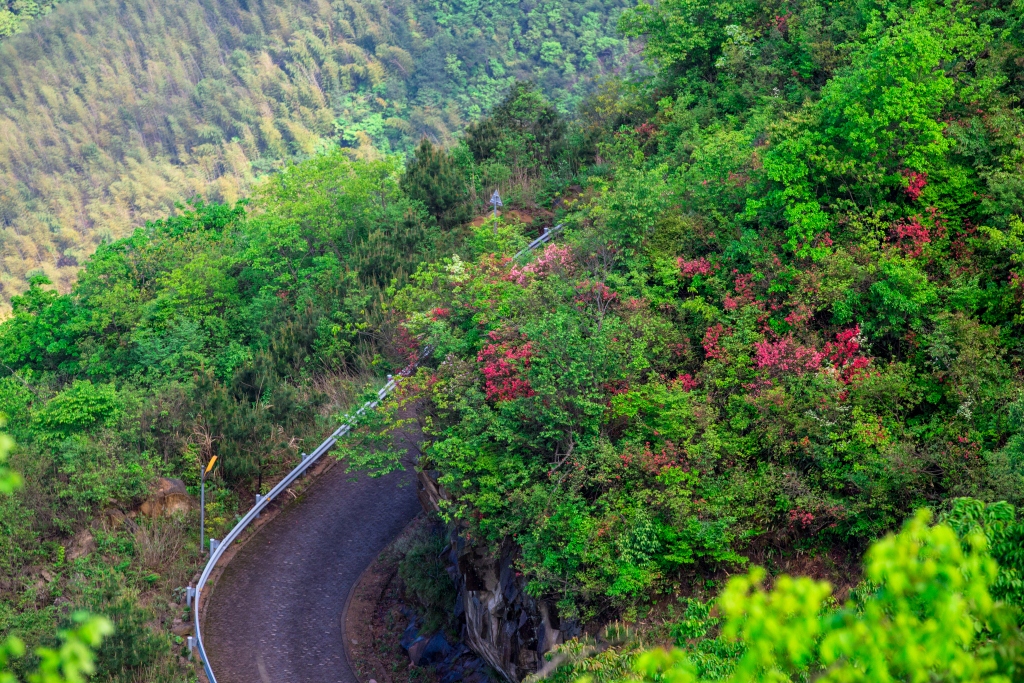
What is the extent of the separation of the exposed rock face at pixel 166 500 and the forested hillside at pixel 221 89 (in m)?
64.0

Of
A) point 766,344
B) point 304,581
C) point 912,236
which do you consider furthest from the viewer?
point 304,581

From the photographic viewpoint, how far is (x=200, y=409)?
22.0 meters

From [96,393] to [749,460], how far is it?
1610 centimetres

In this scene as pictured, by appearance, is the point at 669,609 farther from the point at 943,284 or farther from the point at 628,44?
the point at 628,44

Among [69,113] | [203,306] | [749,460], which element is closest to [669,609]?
[749,460]

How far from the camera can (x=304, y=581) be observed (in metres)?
18.4

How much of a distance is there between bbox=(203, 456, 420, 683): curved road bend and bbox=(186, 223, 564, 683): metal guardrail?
0.37 metres

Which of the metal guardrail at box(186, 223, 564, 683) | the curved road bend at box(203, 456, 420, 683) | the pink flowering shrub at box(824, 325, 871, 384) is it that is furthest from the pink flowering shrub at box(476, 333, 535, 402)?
the curved road bend at box(203, 456, 420, 683)

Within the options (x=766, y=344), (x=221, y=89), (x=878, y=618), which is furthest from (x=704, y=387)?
(x=221, y=89)

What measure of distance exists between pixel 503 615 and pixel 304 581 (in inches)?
218

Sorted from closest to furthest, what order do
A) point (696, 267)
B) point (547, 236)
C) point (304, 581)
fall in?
point (696, 267) < point (304, 581) < point (547, 236)

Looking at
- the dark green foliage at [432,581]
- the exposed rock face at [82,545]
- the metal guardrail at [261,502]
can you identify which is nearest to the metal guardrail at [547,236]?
the metal guardrail at [261,502]

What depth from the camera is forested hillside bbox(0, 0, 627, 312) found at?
88.4 m

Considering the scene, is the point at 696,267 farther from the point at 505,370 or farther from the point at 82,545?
the point at 82,545
